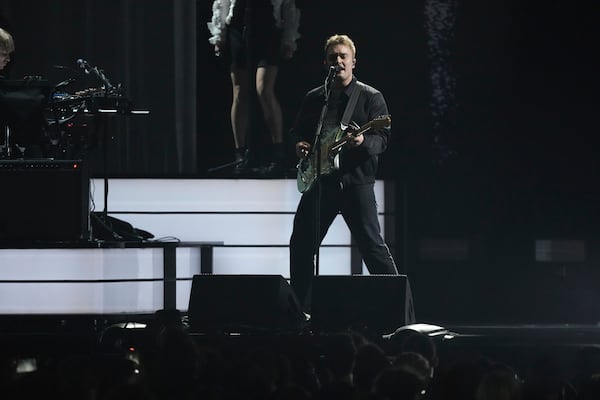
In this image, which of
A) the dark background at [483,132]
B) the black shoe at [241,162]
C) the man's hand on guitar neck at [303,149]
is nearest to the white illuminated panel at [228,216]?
the black shoe at [241,162]

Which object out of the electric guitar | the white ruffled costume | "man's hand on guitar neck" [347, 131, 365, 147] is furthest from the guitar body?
the white ruffled costume

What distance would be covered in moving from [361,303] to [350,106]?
5.56 ft

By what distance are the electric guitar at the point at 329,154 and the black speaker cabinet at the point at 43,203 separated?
1.44 m

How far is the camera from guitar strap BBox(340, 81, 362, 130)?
7984 mm

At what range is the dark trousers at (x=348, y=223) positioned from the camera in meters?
8.06

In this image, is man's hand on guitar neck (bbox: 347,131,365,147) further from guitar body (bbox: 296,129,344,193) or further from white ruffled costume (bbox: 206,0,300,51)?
white ruffled costume (bbox: 206,0,300,51)

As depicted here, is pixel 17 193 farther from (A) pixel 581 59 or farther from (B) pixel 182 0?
(A) pixel 581 59

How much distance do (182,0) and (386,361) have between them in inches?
264

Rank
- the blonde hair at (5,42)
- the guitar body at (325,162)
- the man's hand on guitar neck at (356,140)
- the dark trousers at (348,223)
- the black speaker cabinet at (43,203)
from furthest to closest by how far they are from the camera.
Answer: the blonde hair at (5,42) < the black speaker cabinet at (43,203) < the dark trousers at (348,223) < the guitar body at (325,162) < the man's hand on guitar neck at (356,140)

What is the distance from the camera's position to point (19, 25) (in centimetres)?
1045

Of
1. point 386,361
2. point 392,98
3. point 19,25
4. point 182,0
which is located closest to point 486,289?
point 392,98

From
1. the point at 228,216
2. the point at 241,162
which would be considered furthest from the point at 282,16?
the point at 228,216

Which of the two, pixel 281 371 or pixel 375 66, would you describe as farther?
pixel 375 66

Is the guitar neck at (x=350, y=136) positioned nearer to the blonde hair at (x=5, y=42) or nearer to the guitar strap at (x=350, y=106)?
the guitar strap at (x=350, y=106)
